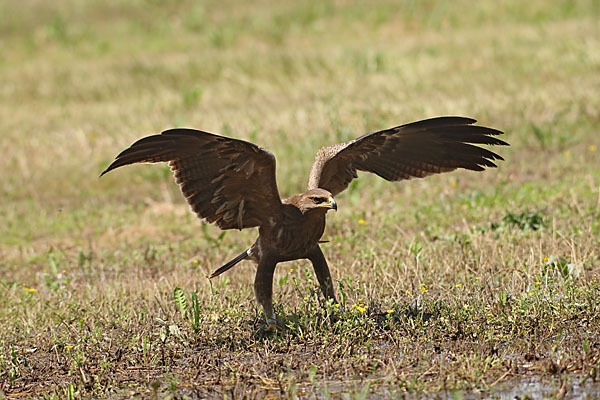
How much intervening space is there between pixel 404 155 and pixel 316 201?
106cm

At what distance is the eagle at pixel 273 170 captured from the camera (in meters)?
5.62

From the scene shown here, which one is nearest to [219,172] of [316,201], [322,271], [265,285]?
[316,201]

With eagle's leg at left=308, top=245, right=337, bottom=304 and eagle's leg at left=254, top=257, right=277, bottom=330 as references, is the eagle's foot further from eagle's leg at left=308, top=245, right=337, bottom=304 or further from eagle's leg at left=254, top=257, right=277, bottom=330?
eagle's leg at left=308, top=245, right=337, bottom=304

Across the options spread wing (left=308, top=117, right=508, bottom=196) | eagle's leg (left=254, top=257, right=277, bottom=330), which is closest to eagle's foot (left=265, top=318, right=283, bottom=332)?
eagle's leg (left=254, top=257, right=277, bottom=330)

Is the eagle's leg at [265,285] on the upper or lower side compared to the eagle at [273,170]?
lower

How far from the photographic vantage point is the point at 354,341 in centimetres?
573

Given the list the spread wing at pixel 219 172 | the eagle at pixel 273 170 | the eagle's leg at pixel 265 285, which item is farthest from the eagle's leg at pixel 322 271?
the spread wing at pixel 219 172

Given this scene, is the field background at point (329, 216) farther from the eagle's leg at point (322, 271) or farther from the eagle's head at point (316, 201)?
the eagle's head at point (316, 201)

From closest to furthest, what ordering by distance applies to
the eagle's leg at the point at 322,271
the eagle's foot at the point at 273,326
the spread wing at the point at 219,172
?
the spread wing at the point at 219,172
the eagle's foot at the point at 273,326
the eagle's leg at the point at 322,271

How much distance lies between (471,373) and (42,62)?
54.3ft

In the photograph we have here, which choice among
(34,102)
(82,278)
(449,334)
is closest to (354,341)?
(449,334)

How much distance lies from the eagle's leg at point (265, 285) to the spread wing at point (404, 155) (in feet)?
2.11

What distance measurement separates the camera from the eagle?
5625 mm

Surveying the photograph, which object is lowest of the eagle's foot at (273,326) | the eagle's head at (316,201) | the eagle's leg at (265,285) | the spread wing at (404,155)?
the eagle's foot at (273,326)
